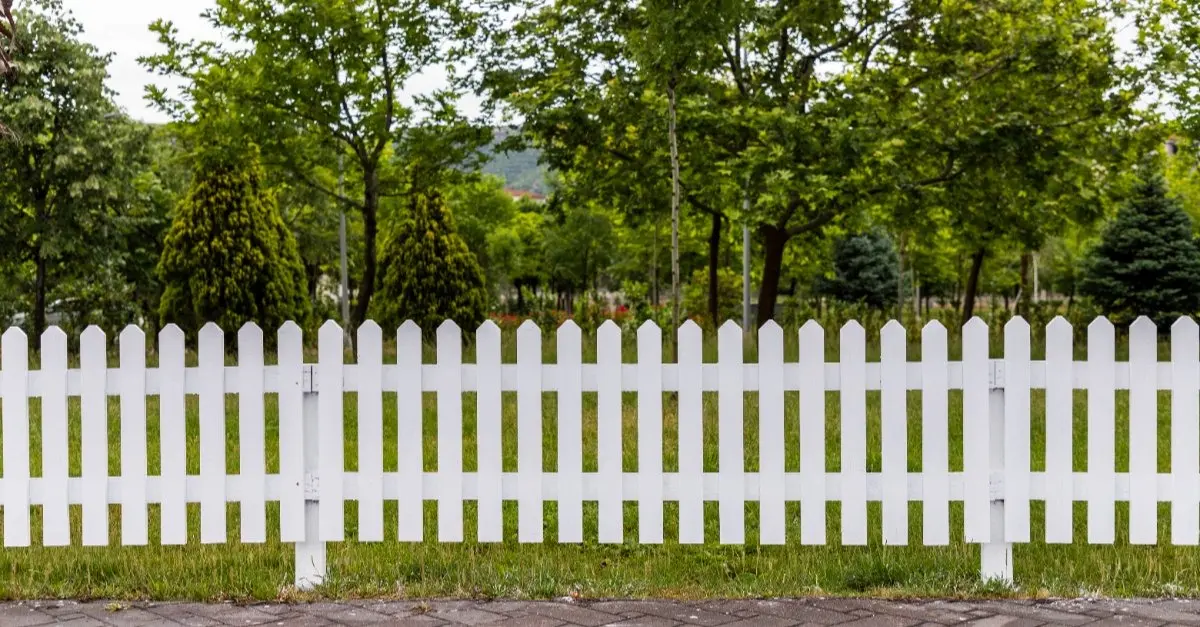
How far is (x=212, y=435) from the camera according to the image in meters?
4.94

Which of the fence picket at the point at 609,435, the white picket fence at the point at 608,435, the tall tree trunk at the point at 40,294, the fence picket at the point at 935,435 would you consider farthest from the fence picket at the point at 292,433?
the tall tree trunk at the point at 40,294

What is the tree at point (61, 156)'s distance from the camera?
17266 millimetres

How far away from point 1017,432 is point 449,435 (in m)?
2.38

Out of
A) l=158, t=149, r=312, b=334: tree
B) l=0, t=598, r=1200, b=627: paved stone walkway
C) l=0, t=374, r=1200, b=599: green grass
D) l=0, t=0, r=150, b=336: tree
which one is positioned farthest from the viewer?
l=158, t=149, r=312, b=334: tree

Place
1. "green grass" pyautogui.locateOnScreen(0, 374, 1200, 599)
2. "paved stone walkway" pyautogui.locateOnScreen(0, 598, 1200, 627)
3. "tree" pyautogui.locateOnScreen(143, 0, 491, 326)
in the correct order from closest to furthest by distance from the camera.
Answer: "paved stone walkway" pyautogui.locateOnScreen(0, 598, 1200, 627), "green grass" pyautogui.locateOnScreen(0, 374, 1200, 599), "tree" pyautogui.locateOnScreen(143, 0, 491, 326)

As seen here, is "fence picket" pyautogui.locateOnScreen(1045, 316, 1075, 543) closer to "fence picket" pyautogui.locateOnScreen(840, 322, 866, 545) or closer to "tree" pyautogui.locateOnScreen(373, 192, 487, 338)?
"fence picket" pyautogui.locateOnScreen(840, 322, 866, 545)

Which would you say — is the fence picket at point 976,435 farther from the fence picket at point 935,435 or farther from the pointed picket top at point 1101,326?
the pointed picket top at point 1101,326

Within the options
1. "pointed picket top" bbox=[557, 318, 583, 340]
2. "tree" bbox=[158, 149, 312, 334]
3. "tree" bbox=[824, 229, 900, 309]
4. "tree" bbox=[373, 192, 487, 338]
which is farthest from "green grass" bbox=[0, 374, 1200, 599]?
"tree" bbox=[824, 229, 900, 309]

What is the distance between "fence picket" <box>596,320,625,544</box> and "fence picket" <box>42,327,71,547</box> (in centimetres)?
224

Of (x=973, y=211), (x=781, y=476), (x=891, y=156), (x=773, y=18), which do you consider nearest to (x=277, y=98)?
(x=773, y=18)

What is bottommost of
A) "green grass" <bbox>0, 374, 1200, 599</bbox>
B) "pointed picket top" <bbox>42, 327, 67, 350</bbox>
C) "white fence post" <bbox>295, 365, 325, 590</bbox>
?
"green grass" <bbox>0, 374, 1200, 599</bbox>

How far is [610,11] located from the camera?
11.3 m

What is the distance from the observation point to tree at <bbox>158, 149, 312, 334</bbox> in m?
18.5

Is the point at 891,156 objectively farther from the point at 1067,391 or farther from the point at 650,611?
the point at 650,611
